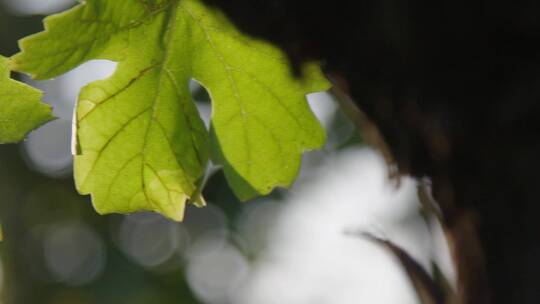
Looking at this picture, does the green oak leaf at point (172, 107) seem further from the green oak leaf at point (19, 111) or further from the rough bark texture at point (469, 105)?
the rough bark texture at point (469, 105)

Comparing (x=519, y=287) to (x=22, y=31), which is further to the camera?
(x=22, y=31)

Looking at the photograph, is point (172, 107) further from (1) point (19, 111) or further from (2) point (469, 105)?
(2) point (469, 105)

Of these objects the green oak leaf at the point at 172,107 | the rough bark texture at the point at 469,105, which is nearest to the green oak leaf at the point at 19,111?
the green oak leaf at the point at 172,107

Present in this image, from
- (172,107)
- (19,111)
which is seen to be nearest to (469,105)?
(172,107)

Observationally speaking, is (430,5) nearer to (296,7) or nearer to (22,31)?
(296,7)

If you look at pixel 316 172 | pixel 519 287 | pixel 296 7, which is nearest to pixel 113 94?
pixel 296 7
